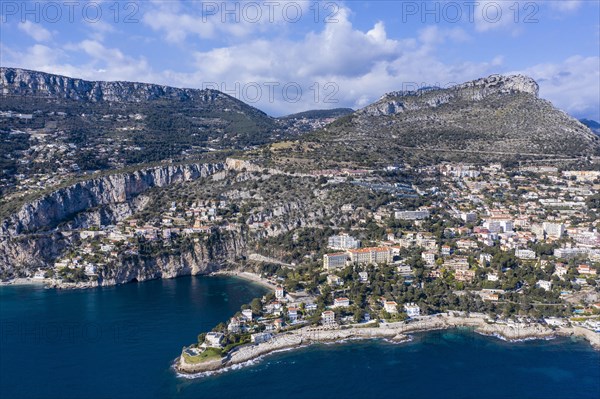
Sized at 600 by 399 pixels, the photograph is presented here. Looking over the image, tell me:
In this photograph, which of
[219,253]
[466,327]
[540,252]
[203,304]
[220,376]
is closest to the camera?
[220,376]

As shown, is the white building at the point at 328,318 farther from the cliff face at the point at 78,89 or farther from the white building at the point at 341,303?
the cliff face at the point at 78,89

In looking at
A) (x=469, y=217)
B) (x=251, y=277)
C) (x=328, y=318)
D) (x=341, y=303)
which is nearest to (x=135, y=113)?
(x=251, y=277)

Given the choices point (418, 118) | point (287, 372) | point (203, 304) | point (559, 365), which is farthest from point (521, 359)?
point (418, 118)

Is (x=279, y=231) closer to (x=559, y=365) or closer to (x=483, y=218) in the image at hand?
(x=483, y=218)

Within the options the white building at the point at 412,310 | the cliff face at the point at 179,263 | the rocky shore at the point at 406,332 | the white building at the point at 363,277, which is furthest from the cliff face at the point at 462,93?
the rocky shore at the point at 406,332

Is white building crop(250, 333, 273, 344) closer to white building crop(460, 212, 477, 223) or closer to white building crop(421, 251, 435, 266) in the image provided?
white building crop(421, 251, 435, 266)

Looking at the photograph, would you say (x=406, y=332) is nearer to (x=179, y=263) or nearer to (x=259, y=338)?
(x=259, y=338)
